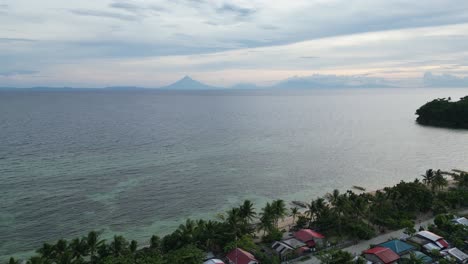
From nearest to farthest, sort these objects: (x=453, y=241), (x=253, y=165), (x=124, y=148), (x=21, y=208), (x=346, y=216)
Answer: (x=453, y=241), (x=346, y=216), (x=21, y=208), (x=253, y=165), (x=124, y=148)

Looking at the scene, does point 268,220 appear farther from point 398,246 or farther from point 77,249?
point 77,249

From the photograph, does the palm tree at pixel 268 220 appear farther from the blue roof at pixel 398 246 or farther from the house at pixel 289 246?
the blue roof at pixel 398 246

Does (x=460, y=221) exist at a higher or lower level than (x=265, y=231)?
higher

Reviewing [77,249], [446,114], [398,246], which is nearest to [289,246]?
[398,246]

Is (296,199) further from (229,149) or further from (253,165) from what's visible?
(229,149)

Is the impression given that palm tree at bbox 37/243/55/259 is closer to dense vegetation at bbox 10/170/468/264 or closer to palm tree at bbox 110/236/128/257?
dense vegetation at bbox 10/170/468/264

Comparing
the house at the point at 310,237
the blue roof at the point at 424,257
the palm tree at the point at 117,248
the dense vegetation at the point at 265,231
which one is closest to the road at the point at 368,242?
the dense vegetation at the point at 265,231

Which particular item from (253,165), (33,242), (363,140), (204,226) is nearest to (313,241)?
(204,226)
